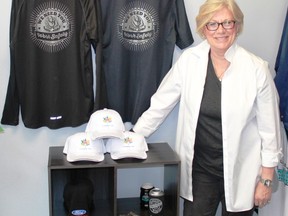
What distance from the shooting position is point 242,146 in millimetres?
1721

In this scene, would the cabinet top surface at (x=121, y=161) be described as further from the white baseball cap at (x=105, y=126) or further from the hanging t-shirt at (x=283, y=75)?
the hanging t-shirt at (x=283, y=75)

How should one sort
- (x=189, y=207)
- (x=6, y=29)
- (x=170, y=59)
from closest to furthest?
(x=189, y=207), (x=6, y=29), (x=170, y=59)

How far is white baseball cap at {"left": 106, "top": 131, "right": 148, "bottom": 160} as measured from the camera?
181 centimetres

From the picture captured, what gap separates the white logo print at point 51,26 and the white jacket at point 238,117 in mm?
580

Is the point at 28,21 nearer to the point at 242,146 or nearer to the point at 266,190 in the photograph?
the point at 242,146

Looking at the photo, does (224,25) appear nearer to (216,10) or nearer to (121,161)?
(216,10)

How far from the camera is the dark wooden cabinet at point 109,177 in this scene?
1771 millimetres

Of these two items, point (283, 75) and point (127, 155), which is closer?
point (127, 155)

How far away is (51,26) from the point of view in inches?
77.1

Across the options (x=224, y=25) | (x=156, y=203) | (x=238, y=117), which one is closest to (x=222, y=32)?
(x=224, y=25)

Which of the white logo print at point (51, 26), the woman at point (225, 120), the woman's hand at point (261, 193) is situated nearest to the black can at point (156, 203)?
the woman at point (225, 120)

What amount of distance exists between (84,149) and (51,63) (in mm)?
494

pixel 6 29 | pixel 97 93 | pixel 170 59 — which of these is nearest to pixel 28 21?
pixel 6 29

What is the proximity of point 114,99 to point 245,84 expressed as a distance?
0.73m
